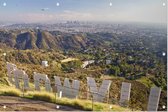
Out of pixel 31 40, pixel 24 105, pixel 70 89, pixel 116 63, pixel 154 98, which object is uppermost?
pixel 154 98

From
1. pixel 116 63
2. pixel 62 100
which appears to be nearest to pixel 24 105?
pixel 62 100

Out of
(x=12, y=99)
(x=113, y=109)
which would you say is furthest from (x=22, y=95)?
(x=113, y=109)

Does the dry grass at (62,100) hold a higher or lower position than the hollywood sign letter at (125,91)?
lower

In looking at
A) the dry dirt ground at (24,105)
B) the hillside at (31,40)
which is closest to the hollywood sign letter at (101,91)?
the dry dirt ground at (24,105)

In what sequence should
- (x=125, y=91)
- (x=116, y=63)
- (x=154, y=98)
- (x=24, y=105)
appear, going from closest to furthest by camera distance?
1. (x=154, y=98)
2. (x=125, y=91)
3. (x=24, y=105)
4. (x=116, y=63)

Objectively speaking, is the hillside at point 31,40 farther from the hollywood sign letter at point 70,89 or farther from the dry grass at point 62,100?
the hollywood sign letter at point 70,89

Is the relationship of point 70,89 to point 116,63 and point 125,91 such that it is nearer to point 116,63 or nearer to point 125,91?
point 125,91

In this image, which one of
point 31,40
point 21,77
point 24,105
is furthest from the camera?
point 31,40

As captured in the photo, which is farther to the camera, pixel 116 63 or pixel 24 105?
pixel 116 63
